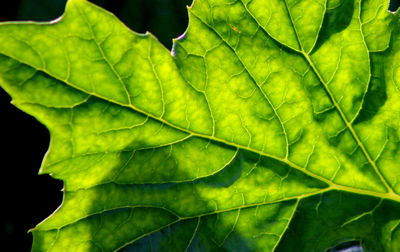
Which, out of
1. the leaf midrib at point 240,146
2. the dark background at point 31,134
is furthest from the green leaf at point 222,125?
the dark background at point 31,134

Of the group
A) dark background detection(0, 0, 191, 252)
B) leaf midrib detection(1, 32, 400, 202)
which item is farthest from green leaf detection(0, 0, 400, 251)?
dark background detection(0, 0, 191, 252)

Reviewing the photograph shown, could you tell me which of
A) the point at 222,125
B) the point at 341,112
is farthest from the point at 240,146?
the point at 341,112

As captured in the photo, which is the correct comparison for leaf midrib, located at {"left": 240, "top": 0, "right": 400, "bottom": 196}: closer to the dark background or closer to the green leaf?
the green leaf

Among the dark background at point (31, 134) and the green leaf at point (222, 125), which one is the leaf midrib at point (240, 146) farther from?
the dark background at point (31, 134)

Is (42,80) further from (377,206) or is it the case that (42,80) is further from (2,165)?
(2,165)

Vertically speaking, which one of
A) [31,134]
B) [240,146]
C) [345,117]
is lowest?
[31,134]

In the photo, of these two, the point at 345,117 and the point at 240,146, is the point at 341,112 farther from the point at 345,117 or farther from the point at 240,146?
the point at 240,146

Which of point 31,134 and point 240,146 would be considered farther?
point 31,134

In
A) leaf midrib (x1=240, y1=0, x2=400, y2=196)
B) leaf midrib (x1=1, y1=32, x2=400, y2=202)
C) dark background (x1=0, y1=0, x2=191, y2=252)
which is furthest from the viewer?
dark background (x1=0, y1=0, x2=191, y2=252)
